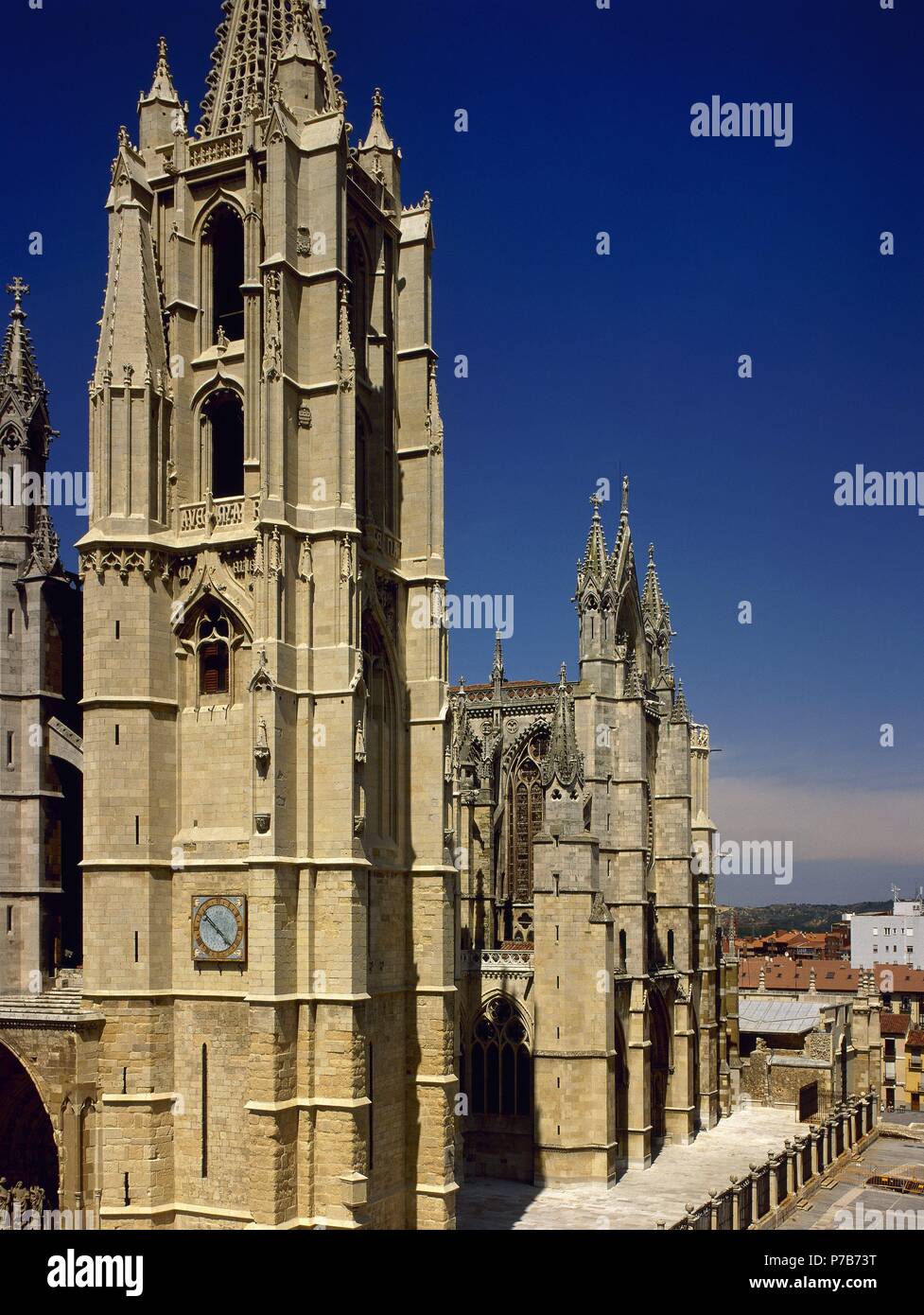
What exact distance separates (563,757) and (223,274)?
22824 mm

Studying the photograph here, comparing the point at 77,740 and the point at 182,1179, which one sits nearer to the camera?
the point at 182,1179

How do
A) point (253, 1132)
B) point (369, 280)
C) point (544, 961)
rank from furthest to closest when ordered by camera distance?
point (544, 961)
point (369, 280)
point (253, 1132)

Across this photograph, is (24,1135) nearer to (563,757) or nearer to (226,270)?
(226,270)

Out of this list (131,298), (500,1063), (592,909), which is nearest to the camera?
(131,298)

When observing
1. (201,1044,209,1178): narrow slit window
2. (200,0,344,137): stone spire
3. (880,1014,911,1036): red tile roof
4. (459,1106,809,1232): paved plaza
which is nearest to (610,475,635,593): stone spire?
(459,1106,809,1232): paved plaza

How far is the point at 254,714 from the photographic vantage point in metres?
28.5

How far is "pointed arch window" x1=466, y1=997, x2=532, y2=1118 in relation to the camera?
49.6 metres

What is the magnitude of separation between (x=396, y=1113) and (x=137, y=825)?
9.27m

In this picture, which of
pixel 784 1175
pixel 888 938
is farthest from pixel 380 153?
pixel 888 938

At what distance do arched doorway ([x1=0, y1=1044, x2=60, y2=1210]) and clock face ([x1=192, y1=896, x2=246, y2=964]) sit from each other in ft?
19.8

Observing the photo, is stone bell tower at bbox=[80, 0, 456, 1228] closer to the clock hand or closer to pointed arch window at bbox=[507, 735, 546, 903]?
the clock hand

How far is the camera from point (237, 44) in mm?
33469
